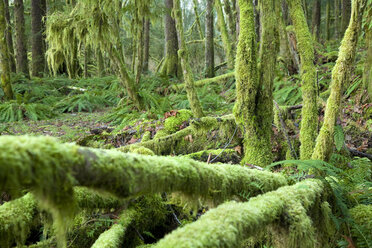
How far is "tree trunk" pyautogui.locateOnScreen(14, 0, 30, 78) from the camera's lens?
38.8 feet

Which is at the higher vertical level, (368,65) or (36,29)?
(36,29)

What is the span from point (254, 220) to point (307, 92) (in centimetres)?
230

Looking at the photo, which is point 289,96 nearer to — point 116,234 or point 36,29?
point 116,234

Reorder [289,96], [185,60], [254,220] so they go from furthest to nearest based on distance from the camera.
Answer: [289,96]
[185,60]
[254,220]

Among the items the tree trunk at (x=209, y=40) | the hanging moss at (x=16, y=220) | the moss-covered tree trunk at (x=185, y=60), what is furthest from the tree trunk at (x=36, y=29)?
the hanging moss at (x=16, y=220)

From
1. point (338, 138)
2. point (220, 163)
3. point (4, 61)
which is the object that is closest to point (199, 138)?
point (220, 163)

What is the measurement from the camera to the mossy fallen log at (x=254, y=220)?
1.12 metres

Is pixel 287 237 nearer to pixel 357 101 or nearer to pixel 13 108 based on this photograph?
pixel 357 101

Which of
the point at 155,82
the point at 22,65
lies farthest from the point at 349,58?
the point at 22,65

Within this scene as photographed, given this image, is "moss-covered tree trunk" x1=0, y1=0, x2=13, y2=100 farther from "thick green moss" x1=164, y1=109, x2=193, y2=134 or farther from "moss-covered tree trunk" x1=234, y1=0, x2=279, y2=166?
"moss-covered tree trunk" x1=234, y1=0, x2=279, y2=166

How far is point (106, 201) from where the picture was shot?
7.12 feet

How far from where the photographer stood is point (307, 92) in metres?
3.20

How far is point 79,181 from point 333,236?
195 cm

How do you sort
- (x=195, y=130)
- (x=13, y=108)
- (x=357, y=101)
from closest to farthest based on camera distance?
(x=195, y=130), (x=357, y=101), (x=13, y=108)
